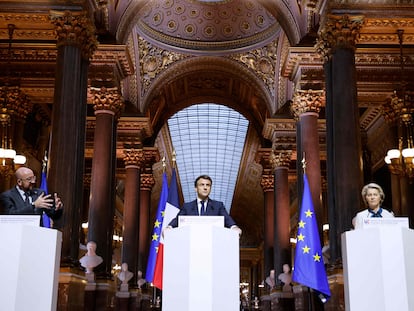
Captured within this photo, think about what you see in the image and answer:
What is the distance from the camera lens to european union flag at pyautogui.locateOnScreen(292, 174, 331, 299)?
29.4 ft

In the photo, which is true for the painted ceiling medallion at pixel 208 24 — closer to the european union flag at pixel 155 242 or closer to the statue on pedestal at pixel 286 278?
the statue on pedestal at pixel 286 278

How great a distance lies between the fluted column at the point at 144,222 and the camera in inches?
795

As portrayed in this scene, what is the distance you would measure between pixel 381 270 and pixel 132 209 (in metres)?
13.6

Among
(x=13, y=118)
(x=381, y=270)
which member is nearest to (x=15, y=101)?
(x=13, y=118)

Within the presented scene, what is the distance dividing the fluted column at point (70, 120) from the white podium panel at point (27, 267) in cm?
369

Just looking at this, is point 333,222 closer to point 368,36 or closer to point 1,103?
point 368,36

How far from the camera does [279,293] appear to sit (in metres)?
16.5

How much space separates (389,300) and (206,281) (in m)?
1.50

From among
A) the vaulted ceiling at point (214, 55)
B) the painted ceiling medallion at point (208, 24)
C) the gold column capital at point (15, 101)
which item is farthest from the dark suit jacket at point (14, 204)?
the painted ceiling medallion at point (208, 24)

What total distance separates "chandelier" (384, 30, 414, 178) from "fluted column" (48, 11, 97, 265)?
5611mm

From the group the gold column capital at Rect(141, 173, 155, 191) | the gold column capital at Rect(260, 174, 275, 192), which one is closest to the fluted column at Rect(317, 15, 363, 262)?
the gold column capital at Rect(260, 174, 275, 192)

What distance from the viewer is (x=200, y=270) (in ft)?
15.6

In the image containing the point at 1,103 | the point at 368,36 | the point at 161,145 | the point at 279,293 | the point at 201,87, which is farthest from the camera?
the point at 161,145

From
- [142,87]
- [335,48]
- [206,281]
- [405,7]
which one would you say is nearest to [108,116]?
[142,87]
